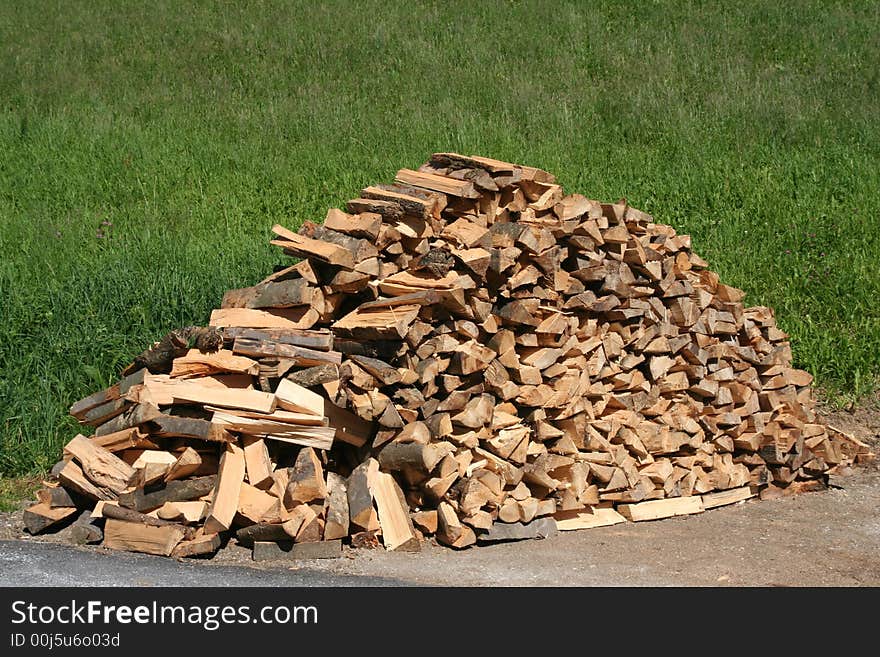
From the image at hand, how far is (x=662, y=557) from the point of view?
5.95 m

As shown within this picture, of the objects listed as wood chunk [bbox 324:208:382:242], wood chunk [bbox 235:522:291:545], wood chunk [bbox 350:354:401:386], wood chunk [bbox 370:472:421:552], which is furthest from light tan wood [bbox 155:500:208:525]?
wood chunk [bbox 324:208:382:242]

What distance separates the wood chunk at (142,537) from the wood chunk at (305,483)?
0.62 metres

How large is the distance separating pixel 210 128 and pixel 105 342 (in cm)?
669

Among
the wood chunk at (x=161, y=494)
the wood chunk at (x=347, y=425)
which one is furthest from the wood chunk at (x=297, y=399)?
the wood chunk at (x=161, y=494)

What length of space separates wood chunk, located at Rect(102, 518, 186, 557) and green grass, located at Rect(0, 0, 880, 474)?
1.75 metres

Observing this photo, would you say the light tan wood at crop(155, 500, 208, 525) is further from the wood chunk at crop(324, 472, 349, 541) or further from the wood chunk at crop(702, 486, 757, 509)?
the wood chunk at crop(702, 486, 757, 509)

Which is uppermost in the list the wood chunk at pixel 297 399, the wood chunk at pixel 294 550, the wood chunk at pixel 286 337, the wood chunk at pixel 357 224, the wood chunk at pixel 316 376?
the wood chunk at pixel 357 224

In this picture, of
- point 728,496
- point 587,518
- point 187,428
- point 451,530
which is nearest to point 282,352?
point 187,428

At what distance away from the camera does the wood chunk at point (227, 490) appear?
218 inches

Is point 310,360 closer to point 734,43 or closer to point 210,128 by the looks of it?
point 210,128

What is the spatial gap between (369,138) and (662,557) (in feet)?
28.9

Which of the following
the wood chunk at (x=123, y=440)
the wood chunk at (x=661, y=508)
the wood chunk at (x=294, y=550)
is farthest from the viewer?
the wood chunk at (x=661, y=508)

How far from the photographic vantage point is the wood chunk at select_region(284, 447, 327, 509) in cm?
564

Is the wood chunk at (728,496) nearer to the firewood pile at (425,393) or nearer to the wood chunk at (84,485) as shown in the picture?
the firewood pile at (425,393)
